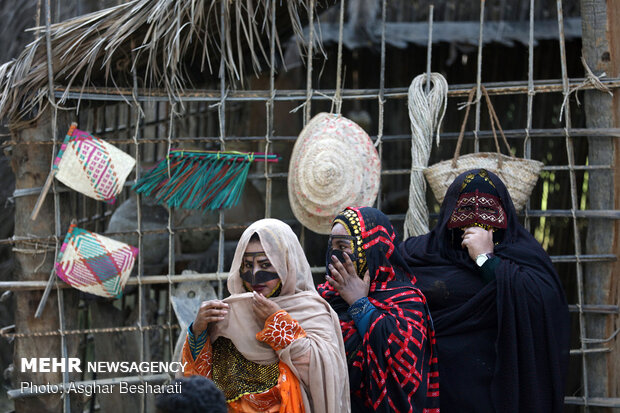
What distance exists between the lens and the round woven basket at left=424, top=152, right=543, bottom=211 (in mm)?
3754

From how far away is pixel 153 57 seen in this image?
4027 mm

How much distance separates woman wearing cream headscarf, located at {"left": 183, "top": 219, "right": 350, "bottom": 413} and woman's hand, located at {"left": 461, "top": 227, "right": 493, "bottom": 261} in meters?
0.87

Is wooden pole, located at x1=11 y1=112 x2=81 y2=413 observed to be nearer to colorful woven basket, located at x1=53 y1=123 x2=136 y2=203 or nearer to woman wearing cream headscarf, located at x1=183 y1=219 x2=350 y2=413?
colorful woven basket, located at x1=53 y1=123 x2=136 y2=203

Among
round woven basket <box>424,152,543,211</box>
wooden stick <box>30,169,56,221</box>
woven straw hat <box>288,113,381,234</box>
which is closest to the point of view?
round woven basket <box>424,152,543,211</box>

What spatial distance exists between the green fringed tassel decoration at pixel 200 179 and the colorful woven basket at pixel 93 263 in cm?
38

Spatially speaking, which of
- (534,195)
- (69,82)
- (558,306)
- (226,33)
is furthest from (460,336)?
(534,195)

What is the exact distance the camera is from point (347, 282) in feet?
9.70

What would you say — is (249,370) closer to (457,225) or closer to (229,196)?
(457,225)

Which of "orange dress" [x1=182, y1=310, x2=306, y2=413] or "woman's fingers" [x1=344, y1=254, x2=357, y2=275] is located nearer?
"orange dress" [x1=182, y1=310, x2=306, y2=413]

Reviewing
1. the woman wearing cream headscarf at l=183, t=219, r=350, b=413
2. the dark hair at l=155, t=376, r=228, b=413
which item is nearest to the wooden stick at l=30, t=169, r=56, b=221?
the woman wearing cream headscarf at l=183, t=219, r=350, b=413

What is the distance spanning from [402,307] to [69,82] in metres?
2.35

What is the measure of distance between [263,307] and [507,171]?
5.78 ft

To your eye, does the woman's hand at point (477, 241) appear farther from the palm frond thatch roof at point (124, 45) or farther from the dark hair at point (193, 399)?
the dark hair at point (193, 399)

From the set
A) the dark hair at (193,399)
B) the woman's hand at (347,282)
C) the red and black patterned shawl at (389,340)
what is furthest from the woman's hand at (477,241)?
the dark hair at (193,399)
